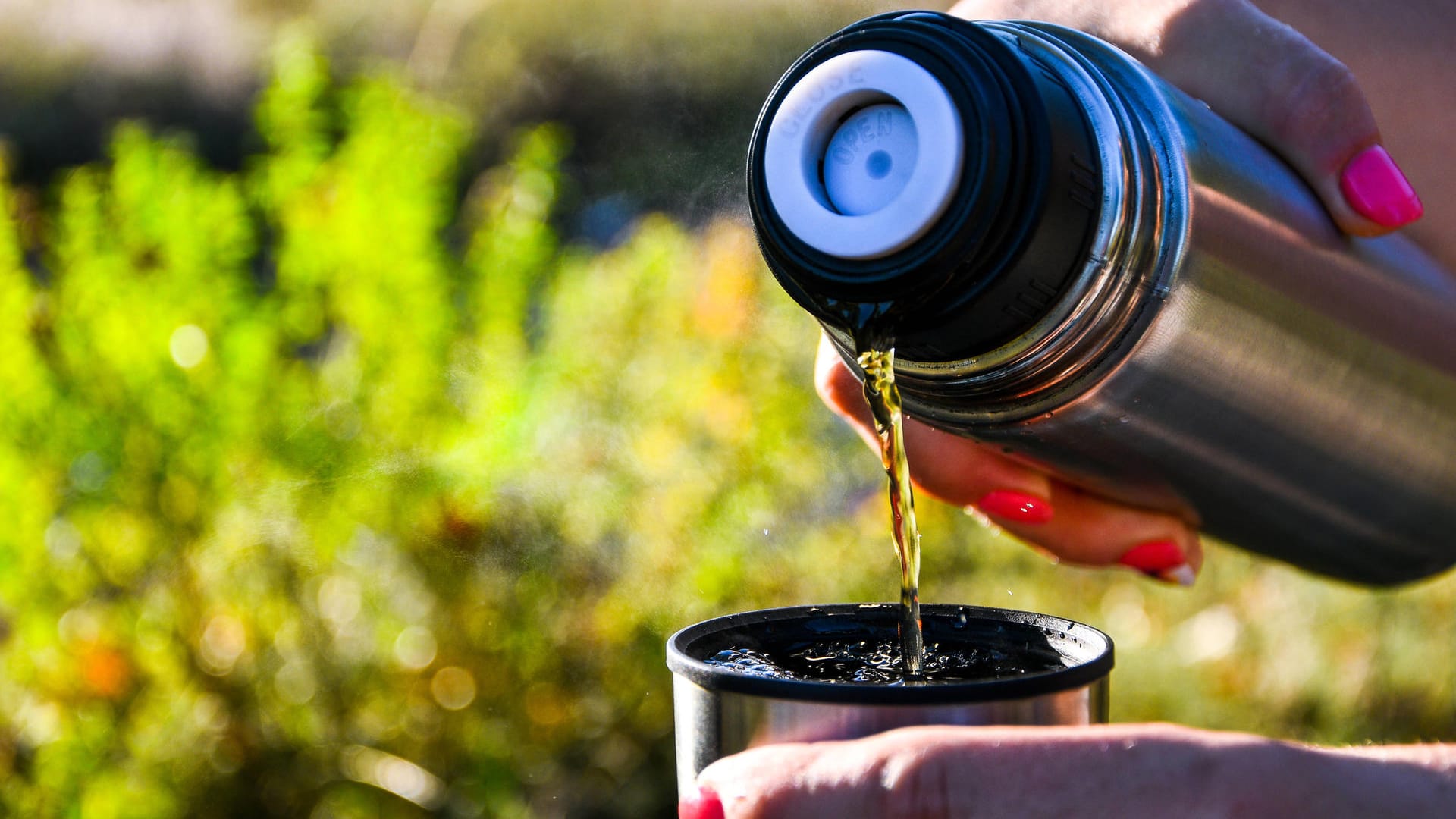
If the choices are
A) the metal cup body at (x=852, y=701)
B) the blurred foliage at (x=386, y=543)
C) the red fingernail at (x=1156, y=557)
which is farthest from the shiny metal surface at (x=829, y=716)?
the blurred foliage at (x=386, y=543)

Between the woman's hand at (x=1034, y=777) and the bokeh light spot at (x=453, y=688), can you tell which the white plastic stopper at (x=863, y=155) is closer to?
the woman's hand at (x=1034, y=777)

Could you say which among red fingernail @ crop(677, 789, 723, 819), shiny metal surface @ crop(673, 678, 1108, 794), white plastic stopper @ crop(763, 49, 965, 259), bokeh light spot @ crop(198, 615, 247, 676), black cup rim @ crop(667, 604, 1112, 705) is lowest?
bokeh light spot @ crop(198, 615, 247, 676)

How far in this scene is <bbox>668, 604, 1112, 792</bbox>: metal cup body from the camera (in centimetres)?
56

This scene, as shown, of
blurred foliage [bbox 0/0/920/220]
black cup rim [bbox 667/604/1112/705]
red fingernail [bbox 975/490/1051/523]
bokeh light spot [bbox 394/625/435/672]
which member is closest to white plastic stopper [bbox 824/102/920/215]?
black cup rim [bbox 667/604/1112/705]

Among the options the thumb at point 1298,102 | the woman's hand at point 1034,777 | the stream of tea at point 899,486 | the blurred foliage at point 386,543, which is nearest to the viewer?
the woman's hand at point 1034,777

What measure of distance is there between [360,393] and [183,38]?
188 cm

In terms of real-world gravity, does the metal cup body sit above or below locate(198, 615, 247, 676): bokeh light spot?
above

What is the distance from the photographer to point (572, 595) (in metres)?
2.05

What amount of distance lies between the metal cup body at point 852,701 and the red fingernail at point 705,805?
20 millimetres

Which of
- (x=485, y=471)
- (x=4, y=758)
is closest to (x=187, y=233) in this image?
(x=485, y=471)

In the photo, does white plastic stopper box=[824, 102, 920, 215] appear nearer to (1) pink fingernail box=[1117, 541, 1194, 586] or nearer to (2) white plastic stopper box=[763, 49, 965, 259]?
(2) white plastic stopper box=[763, 49, 965, 259]

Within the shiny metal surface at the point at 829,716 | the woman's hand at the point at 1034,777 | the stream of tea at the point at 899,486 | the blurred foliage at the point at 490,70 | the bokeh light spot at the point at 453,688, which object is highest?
the blurred foliage at the point at 490,70

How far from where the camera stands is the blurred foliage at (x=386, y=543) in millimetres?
2031

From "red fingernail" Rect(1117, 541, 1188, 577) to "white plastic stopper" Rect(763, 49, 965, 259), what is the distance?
0.63 metres
